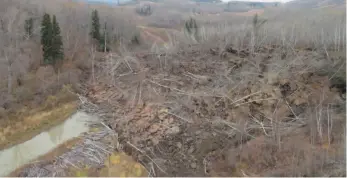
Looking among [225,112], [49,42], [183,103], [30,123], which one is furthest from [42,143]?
[225,112]

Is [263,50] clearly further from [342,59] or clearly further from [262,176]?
[262,176]

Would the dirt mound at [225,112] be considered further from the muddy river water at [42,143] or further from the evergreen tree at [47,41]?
the evergreen tree at [47,41]

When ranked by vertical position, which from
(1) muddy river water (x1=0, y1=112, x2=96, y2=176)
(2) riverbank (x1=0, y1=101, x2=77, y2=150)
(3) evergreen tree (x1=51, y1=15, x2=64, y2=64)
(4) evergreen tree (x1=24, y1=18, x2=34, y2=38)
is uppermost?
(4) evergreen tree (x1=24, y1=18, x2=34, y2=38)

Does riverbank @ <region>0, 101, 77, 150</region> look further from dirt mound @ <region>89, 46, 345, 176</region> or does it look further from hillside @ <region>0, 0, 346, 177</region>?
dirt mound @ <region>89, 46, 345, 176</region>

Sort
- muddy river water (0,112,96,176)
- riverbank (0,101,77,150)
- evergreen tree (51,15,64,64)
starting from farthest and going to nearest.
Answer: evergreen tree (51,15,64,64) → riverbank (0,101,77,150) → muddy river water (0,112,96,176)

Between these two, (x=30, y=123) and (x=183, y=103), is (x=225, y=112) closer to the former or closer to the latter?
(x=183, y=103)

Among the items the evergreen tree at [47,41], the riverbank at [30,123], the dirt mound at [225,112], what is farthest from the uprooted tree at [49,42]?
the riverbank at [30,123]

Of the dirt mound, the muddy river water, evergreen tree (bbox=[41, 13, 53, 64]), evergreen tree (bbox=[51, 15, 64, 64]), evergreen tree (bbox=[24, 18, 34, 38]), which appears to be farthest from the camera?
evergreen tree (bbox=[24, 18, 34, 38])

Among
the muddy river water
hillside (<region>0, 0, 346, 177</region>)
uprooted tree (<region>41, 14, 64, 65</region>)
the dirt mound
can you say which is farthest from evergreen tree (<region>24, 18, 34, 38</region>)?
the muddy river water
